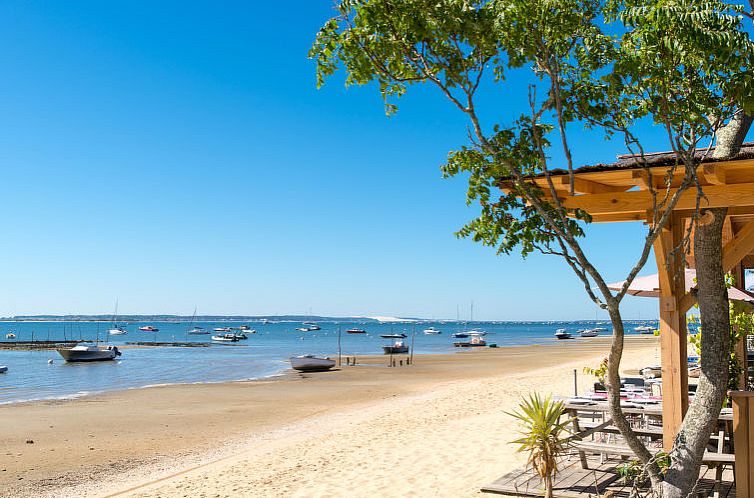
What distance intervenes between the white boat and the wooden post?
45.8 m

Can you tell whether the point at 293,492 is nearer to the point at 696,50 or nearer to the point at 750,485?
the point at 750,485

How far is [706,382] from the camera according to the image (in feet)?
16.7

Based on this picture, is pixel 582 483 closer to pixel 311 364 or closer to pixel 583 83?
pixel 583 83

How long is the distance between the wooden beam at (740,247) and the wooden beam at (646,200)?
22 cm

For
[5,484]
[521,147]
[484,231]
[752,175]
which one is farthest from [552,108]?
[5,484]

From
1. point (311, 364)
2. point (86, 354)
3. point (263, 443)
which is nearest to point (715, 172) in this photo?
point (263, 443)

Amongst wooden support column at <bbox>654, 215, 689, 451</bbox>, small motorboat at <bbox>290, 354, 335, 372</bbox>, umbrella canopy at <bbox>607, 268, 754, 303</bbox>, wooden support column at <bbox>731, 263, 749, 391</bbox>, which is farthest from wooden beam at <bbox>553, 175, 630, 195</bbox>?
small motorboat at <bbox>290, 354, 335, 372</bbox>

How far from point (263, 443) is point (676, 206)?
32.0 ft

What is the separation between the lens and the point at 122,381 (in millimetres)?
32250

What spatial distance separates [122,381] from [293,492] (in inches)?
1065

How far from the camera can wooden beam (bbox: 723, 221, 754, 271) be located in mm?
5297

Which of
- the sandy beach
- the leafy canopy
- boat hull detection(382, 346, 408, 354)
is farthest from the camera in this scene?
boat hull detection(382, 346, 408, 354)

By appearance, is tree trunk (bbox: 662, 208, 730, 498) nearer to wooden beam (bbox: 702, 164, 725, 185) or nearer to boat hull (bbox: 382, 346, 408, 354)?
wooden beam (bbox: 702, 164, 725, 185)

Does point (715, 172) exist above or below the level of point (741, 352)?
above
